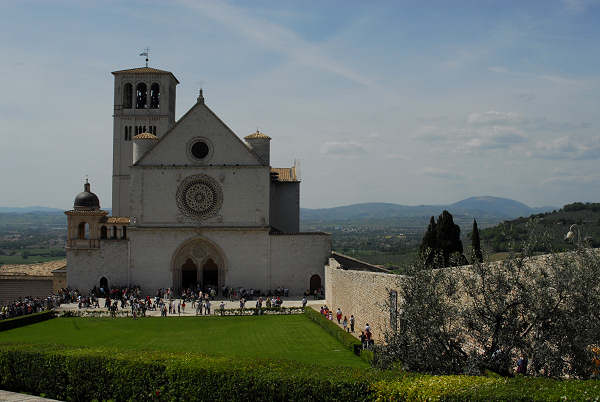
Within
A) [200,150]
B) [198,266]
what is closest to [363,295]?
[198,266]

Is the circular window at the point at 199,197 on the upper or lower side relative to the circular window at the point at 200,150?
lower

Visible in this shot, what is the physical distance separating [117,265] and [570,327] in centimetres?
3895

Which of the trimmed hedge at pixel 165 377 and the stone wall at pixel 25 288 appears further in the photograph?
the stone wall at pixel 25 288

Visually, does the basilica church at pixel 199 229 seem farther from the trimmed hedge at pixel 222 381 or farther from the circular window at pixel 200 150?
the trimmed hedge at pixel 222 381

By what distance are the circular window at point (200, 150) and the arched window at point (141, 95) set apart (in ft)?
33.9

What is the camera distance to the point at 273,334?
3117 cm

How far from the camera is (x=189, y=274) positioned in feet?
160

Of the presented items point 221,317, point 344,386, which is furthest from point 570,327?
point 221,317

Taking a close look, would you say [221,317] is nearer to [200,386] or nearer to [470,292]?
[200,386]

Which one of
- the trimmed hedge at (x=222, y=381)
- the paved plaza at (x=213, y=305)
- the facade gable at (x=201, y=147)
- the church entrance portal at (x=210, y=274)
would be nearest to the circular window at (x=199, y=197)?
the facade gable at (x=201, y=147)

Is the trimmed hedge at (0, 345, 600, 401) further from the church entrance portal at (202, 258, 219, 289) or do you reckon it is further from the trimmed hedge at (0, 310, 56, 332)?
the church entrance portal at (202, 258, 219, 289)

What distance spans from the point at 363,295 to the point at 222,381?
15681 millimetres

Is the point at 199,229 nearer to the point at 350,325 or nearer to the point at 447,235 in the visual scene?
the point at 447,235

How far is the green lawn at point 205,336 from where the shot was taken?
25938mm
